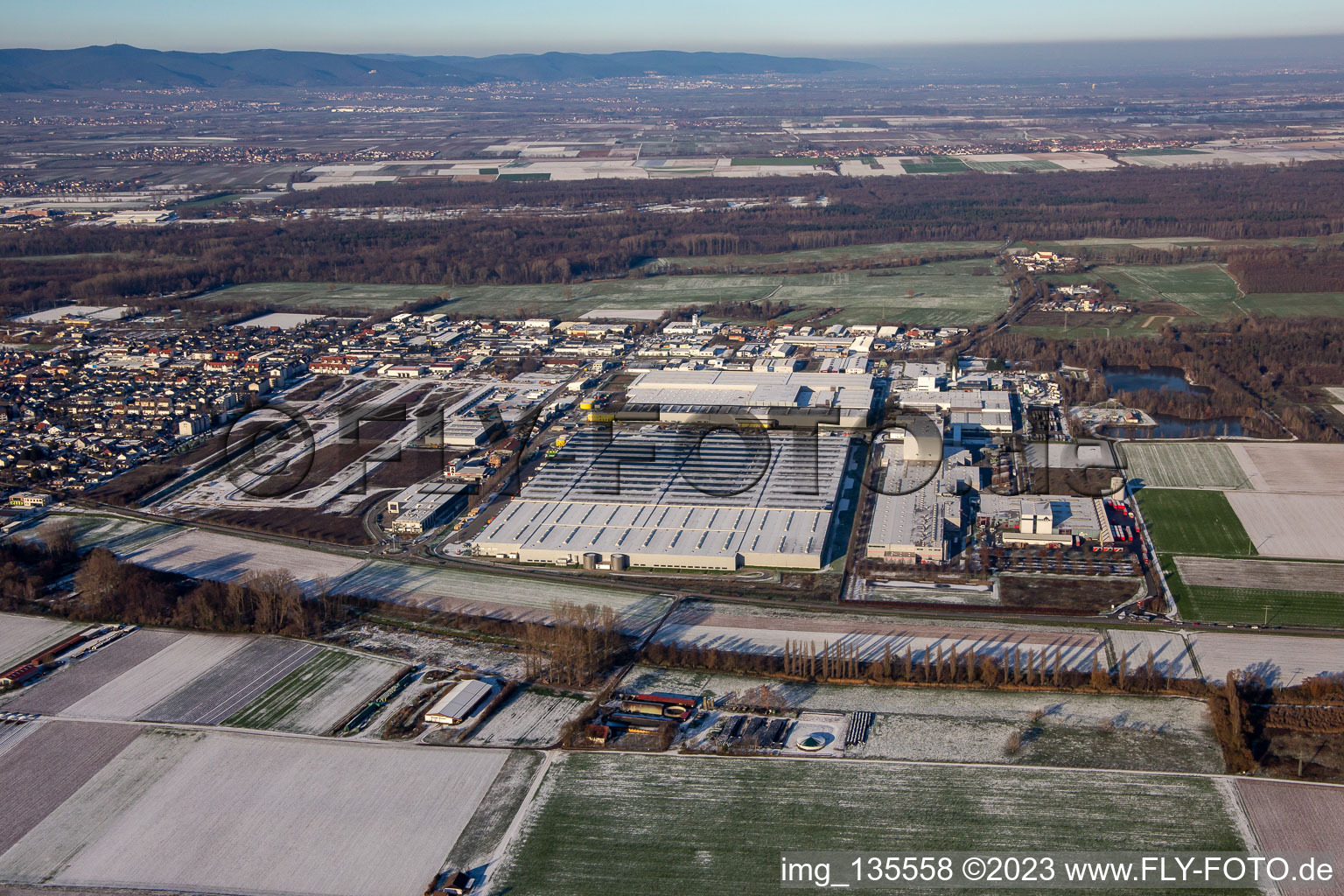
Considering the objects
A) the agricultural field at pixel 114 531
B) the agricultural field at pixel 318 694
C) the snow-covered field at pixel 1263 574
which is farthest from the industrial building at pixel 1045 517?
the agricultural field at pixel 114 531

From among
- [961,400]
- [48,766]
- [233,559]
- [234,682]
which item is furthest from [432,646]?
[961,400]

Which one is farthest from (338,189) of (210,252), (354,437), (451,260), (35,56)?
(35,56)

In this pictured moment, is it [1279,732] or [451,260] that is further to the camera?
[451,260]

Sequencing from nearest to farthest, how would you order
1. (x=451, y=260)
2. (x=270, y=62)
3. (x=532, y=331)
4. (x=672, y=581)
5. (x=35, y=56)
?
1. (x=672, y=581)
2. (x=532, y=331)
3. (x=451, y=260)
4. (x=35, y=56)
5. (x=270, y=62)

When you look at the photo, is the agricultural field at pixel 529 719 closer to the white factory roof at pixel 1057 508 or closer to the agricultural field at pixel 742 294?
the white factory roof at pixel 1057 508

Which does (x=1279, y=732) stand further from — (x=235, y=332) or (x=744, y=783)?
(x=235, y=332)

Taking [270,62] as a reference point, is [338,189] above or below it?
below
